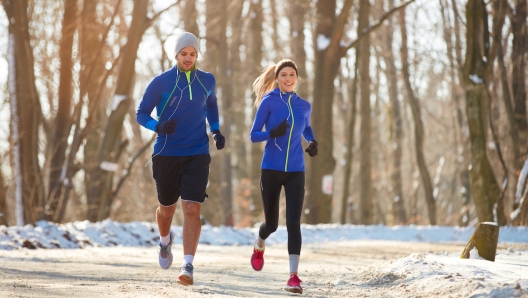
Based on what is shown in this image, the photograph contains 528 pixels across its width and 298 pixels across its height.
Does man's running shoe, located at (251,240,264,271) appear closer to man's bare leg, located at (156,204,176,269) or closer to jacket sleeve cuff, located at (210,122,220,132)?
man's bare leg, located at (156,204,176,269)

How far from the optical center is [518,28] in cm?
1875

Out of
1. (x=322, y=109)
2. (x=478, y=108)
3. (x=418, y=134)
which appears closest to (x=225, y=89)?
(x=322, y=109)

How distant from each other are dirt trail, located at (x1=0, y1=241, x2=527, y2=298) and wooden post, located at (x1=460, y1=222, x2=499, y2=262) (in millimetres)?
1218

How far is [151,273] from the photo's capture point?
8031mm

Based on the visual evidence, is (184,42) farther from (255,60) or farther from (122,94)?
(255,60)

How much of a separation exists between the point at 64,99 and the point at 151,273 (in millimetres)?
9837

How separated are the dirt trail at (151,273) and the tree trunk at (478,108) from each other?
3.64 metres

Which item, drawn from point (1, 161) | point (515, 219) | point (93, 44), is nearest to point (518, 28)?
point (515, 219)

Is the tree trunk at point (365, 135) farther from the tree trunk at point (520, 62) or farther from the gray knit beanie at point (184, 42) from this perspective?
the gray knit beanie at point (184, 42)

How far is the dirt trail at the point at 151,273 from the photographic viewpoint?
20.8ft

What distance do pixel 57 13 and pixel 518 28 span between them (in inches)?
409

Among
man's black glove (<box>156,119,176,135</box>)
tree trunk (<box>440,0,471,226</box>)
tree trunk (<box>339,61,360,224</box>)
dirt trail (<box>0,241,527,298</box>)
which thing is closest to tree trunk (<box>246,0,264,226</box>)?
tree trunk (<box>339,61,360,224</box>)

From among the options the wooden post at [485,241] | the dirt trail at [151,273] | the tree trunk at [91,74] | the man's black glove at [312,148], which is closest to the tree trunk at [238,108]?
the tree trunk at [91,74]

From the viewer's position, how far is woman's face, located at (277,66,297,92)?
716 centimetres
